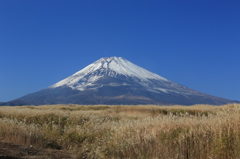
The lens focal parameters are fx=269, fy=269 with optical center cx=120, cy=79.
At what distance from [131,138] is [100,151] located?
3.90 feet

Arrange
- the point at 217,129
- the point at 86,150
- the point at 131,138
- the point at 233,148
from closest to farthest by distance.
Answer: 1. the point at 233,148
2. the point at 217,129
3. the point at 131,138
4. the point at 86,150

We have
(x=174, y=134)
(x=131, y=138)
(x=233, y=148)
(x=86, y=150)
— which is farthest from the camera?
(x=86, y=150)

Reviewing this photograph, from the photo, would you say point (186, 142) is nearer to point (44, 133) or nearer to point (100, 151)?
point (100, 151)

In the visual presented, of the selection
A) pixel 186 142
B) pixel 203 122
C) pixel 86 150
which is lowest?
pixel 86 150

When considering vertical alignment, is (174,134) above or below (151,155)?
above

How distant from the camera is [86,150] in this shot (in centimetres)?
1005

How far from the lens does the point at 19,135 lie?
35.1 ft

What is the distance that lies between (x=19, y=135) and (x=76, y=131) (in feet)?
8.22

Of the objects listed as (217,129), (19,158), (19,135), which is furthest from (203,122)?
(19,135)

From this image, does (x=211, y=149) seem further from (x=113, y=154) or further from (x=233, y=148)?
(x=113, y=154)

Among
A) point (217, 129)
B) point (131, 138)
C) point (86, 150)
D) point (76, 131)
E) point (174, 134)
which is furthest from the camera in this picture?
point (76, 131)

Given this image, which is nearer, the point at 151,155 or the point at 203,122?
the point at 151,155

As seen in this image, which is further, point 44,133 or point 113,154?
point 44,133

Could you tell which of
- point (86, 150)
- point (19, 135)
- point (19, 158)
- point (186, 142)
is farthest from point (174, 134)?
point (19, 135)
